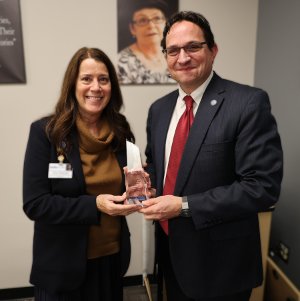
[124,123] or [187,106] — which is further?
[124,123]

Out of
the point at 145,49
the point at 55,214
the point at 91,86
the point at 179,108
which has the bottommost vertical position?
the point at 55,214

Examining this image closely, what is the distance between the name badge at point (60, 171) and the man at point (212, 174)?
446mm

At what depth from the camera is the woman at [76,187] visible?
5.09ft

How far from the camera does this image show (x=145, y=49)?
2617 mm

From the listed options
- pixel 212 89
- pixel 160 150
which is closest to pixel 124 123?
pixel 160 150

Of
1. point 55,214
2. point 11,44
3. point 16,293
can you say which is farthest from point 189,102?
point 16,293

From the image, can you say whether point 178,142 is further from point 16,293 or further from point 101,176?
point 16,293

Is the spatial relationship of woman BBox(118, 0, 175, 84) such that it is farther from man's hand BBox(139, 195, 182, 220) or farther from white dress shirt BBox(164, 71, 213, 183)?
man's hand BBox(139, 195, 182, 220)

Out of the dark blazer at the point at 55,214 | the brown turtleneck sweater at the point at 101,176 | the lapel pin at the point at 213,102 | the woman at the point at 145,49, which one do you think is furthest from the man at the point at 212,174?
the woman at the point at 145,49

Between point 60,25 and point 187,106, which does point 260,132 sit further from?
point 60,25

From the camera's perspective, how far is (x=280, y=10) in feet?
7.72

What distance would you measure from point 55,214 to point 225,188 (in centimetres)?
84

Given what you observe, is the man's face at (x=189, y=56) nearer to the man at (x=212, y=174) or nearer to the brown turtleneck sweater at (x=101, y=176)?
the man at (x=212, y=174)

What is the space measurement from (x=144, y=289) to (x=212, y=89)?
7.41ft
